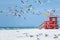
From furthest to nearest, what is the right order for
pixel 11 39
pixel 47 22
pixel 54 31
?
pixel 47 22 → pixel 54 31 → pixel 11 39

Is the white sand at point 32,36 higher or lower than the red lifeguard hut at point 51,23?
lower

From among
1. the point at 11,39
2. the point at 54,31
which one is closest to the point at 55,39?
the point at 11,39

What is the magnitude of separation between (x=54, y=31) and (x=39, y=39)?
7.54 feet

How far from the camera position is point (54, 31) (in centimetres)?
1109

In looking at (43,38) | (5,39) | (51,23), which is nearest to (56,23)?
(51,23)

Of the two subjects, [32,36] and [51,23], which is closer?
[32,36]

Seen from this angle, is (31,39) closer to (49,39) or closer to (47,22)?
(49,39)

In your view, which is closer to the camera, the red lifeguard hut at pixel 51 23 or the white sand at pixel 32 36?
the white sand at pixel 32 36

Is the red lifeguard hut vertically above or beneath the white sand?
above

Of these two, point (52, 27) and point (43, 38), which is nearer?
point (43, 38)

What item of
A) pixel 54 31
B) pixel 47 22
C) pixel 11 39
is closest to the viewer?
pixel 11 39

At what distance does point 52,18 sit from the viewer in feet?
40.7

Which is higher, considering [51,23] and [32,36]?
[51,23]

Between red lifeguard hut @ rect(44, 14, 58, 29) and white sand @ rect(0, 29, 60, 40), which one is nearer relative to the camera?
white sand @ rect(0, 29, 60, 40)
